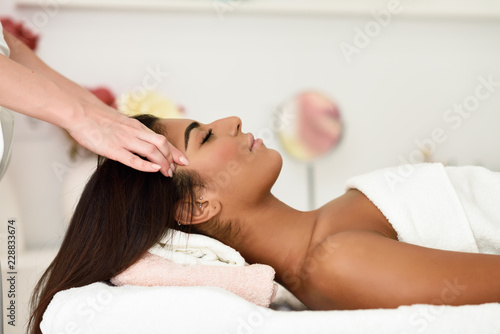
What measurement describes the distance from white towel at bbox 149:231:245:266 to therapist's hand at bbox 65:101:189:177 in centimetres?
17

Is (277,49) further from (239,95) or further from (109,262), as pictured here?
(109,262)

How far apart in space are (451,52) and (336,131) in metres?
0.74

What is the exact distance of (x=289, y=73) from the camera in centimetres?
252

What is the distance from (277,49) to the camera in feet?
8.22

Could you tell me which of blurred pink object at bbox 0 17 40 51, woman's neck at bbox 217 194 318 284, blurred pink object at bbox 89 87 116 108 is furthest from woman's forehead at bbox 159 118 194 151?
blurred pink object at bbox 0 17 40 51

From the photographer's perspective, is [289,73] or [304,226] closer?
[304,226]

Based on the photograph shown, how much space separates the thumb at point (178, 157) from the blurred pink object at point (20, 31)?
52.2 inches

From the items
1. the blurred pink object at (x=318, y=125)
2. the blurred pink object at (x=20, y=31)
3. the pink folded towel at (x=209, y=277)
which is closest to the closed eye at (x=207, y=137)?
the pink folded towel at (x=209, y=277)

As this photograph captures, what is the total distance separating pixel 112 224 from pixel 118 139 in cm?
19

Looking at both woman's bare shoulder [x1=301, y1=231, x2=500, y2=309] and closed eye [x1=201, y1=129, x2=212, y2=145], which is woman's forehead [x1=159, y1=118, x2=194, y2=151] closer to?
closed eye [x1=201, y1=129, x2=212, y2=145]

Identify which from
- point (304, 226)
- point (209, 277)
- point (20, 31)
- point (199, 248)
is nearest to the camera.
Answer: point (209, 277)

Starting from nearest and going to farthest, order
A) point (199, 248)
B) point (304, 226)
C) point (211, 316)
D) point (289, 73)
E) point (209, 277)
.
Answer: point (211, 316) → point (209, 277) → point (199, 248) → point (304, 226) → point (289, 73)

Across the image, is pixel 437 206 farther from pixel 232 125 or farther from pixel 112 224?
pixel 112 224

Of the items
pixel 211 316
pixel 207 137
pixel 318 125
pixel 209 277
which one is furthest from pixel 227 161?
pixel 318 125
